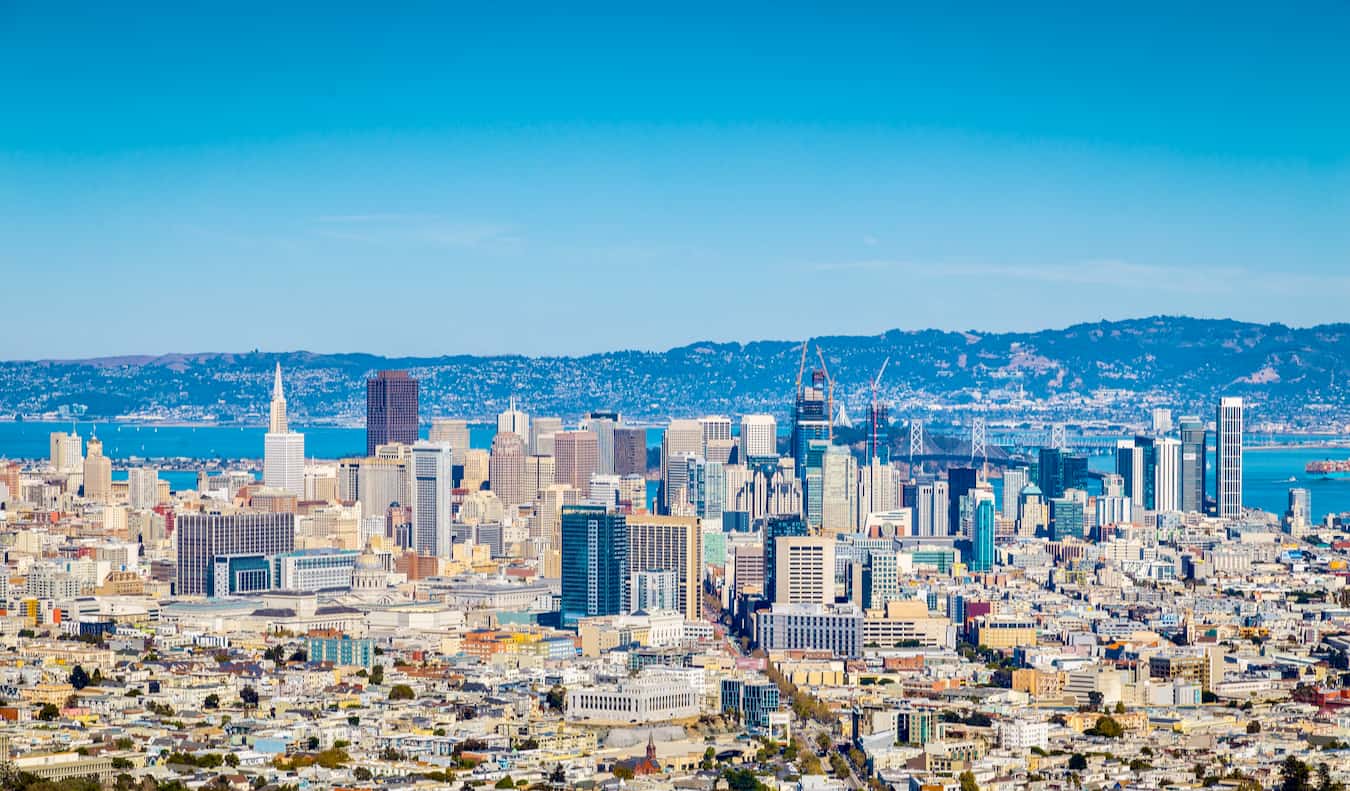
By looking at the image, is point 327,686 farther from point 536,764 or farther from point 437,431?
point 437,431

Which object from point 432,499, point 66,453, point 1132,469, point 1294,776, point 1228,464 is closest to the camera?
point 1294,776

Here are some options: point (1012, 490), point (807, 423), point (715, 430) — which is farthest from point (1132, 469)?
point (715, 430)

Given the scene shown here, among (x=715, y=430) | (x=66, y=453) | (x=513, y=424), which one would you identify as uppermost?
(x=513, y=424)

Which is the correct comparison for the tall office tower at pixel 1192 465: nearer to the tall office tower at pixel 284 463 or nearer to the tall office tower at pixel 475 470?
the tall office tower at pixel 475 470

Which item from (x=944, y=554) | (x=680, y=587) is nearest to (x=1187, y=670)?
(x=680, y=587)

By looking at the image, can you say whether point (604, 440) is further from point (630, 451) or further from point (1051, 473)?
point (1051, 473)

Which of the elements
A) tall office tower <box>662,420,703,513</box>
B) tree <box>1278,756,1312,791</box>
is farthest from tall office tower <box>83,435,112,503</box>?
tree <box>1278,756,1312,791</box>
